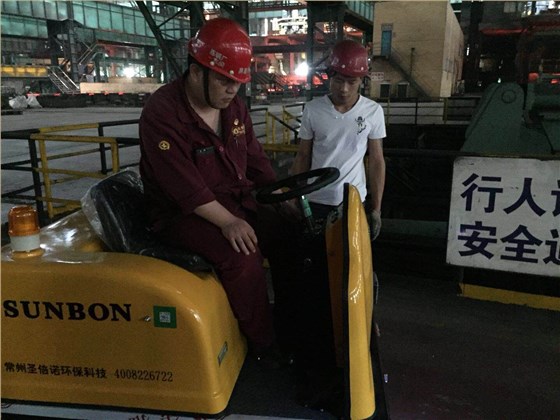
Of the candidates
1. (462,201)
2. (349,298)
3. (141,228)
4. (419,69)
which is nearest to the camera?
(349,298)

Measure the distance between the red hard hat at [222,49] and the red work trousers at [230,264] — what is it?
0.59 metres

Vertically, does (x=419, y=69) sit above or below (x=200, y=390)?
above

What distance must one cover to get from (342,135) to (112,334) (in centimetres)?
175

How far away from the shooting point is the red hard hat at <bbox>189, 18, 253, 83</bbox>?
1.78 metres

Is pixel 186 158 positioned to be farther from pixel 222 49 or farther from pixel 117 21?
pixel 117 21

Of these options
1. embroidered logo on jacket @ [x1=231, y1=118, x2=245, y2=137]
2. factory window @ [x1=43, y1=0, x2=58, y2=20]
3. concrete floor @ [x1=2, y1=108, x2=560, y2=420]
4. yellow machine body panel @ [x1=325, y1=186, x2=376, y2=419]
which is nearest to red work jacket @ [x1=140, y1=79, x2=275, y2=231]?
embroidered logo on jacket @ [x1=231, y1=118, x2=245, y2=137]

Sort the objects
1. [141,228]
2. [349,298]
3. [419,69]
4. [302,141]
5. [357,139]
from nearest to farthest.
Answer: [349,298]
[141,228]
[357,139]
[302,141]
[419,69]

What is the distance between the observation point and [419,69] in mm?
21953

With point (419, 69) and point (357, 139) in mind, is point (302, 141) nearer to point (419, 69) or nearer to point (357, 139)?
point (357, 139)

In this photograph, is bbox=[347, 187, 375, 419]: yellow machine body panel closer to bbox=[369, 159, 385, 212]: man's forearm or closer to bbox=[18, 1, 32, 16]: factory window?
bbox=[369, 159, 385, 212]: man's forearm

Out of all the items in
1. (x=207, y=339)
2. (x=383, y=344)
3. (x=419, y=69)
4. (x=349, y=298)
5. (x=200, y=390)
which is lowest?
(x=383, y=344)

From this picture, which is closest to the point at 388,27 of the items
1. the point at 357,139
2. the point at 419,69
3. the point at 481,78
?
the point at 419,69

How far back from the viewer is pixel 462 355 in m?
3.03

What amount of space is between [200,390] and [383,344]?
1742 millimetres
